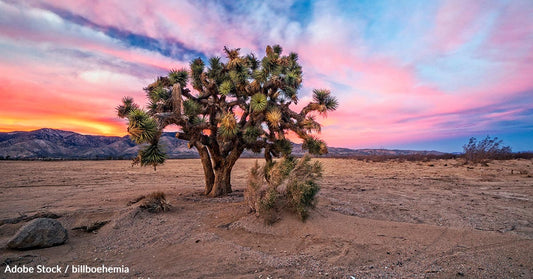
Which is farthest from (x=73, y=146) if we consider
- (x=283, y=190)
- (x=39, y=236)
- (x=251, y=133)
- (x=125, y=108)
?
(x=283, y=190)

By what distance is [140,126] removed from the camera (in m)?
6.24

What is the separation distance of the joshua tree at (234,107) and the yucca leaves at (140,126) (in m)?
1.35

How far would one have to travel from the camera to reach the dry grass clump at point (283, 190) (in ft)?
19.8

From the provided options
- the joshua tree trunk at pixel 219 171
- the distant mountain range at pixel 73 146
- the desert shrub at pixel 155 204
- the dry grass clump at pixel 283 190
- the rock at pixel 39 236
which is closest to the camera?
the rock at pixel 39 236

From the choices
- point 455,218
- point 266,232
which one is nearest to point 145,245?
point 266,232

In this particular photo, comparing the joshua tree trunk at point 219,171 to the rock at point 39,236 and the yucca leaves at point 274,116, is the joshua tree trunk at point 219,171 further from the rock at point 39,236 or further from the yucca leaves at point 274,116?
the rock at point 39,236

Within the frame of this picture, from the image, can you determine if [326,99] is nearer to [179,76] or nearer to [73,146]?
[179,76]

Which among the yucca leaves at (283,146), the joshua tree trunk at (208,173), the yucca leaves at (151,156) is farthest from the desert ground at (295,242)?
the yucca leaves at (283,146)

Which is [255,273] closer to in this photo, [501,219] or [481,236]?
[481,236]

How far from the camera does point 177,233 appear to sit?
5.80m

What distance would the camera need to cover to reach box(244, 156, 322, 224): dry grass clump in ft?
19.8

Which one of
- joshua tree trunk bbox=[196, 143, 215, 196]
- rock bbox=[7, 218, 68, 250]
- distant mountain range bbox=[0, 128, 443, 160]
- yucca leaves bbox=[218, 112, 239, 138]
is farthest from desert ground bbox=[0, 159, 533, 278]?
distant mountain range bbox=[0, 128, 443, 160]

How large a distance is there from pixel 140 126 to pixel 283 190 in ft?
12.8

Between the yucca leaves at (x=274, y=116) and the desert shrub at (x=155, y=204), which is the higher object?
the yucca leaves at (x=274, y=116)
